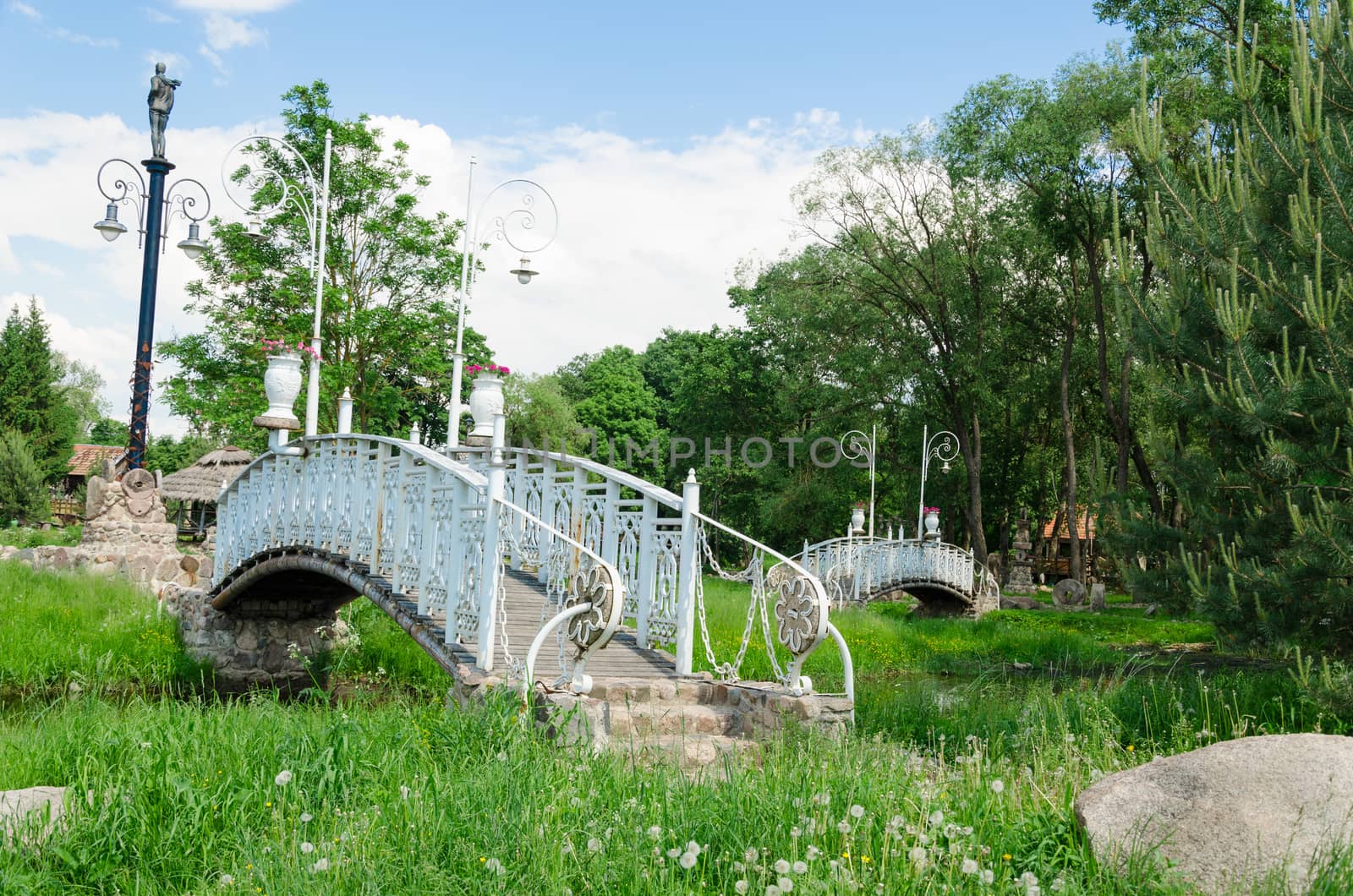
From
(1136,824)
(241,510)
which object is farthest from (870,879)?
(241,510)

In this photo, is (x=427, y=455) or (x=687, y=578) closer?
(x=687, y=578)

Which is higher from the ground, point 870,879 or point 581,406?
point 581,406

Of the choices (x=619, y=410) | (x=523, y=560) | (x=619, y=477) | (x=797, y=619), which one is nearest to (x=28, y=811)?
(x=797, y=619)

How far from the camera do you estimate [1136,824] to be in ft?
12.9

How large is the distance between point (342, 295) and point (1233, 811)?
2641cm

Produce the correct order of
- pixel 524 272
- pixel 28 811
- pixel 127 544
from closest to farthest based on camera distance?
1. pixel 28 811
2. pixel 524 272
3. pixel 127 544

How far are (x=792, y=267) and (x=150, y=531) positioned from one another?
2195 cm

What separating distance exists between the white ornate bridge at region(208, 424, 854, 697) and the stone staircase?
0.21 meters

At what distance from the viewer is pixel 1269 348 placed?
28.4 ft

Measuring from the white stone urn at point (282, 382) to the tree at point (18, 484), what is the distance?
84.8 ft

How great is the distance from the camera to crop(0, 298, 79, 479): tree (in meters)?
37.6

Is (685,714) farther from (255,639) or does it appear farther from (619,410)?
(619,410)

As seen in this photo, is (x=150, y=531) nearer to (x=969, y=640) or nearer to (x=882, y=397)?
(x=969, y=640)

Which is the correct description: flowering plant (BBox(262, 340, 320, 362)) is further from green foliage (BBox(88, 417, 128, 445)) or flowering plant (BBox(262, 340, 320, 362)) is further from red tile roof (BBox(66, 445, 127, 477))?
green foliage (BBox(88, 417, 128, 445))
